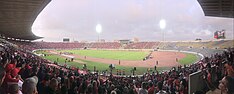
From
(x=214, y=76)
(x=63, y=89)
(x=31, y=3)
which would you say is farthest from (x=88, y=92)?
(x=31, y=3)

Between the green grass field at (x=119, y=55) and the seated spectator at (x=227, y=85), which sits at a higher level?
the seated spectator at (x=227, y=85)

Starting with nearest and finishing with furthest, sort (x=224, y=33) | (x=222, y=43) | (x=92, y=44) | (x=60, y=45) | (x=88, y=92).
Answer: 1. (x=88, y=92)
2. (x=222, y=43)
3. (x=224, y=33)
4. (x=60, y=45)
5. (x=92, y=44)

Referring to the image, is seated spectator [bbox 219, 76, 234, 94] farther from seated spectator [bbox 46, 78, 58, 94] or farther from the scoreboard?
the scoreboard

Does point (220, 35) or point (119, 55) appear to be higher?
point (220, 35)

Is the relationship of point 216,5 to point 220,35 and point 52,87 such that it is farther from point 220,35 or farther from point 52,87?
point 220,35

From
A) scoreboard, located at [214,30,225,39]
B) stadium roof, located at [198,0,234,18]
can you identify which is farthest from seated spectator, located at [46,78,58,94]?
scoreboard, located at [214,30,225,39]

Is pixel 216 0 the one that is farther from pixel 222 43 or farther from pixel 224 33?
pixel 224 33

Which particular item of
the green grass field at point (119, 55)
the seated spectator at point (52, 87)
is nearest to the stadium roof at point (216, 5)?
the seated spectator at point (52, 87)

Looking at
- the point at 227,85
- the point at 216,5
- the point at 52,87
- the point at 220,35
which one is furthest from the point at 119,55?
the point at 52,87

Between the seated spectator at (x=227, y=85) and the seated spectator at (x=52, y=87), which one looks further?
the seated spectator at (x=227, y=85)

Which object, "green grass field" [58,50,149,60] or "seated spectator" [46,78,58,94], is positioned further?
"green grass field" [58,50,149,60]

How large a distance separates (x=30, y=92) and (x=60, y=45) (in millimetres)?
88918

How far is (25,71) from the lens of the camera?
7305 millimetres

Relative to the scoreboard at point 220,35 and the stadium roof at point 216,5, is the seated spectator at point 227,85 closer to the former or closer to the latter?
the stadium roof at point 216,5
